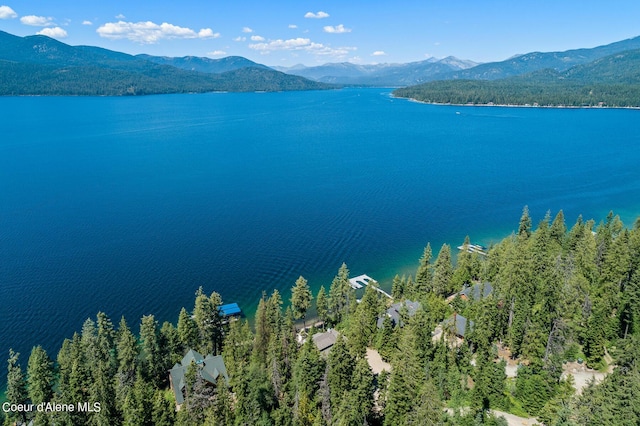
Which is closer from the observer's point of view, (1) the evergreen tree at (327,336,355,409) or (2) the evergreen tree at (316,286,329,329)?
(1) the evergreen tree at (327,336,355,409)

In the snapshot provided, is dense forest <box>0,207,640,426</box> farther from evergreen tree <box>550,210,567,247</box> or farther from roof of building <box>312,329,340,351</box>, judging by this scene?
evergreen tree <box>550,210,567,247</box>

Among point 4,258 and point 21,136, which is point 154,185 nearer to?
point 4,258

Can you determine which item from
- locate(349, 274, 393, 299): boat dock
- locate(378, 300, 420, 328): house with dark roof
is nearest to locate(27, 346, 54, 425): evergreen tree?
locate(378, 300, 420, 328): house with dark roof

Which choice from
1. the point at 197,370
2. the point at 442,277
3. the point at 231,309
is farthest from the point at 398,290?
the point at 197,370

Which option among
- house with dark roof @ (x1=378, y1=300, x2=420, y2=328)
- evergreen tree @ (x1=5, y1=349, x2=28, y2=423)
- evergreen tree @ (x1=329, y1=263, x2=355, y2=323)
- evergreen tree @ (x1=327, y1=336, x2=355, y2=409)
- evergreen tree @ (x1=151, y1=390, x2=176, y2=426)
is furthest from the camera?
evergreen tree @ (x1=329, y1=263, x2=355, y2=323)

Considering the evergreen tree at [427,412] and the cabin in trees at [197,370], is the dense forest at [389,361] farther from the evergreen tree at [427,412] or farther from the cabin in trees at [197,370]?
the cabin in trees at [197,370]

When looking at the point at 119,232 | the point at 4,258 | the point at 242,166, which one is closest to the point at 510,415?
the point at 119,232
